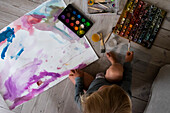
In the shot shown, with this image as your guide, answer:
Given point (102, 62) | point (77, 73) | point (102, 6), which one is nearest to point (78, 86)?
point (77, 73)

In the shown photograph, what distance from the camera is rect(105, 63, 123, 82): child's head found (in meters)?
0.73

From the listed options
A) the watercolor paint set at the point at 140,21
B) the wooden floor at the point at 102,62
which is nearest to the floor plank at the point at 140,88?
the wooden floor at the point at 102,62

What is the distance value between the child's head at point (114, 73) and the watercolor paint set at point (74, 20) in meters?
0.26

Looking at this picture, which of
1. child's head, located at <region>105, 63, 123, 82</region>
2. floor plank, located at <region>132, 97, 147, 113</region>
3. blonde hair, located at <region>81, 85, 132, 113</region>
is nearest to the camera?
blonde hair, located at <region>81, 85, 132, 113</region>

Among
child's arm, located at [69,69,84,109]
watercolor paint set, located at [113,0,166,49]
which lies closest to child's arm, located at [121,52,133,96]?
watercolor paint set, located at [113,0,166,49]

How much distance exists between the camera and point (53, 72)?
79 centimetres

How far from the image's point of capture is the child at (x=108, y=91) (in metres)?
0.56

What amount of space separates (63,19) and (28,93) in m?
0.48

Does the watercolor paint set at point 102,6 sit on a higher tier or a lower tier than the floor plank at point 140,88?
higher

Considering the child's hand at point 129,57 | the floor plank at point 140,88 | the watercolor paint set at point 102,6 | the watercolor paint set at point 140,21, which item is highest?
the watercolor paint set at point 102,6

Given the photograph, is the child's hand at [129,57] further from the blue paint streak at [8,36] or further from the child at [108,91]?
the blue paint streak at [8,36]

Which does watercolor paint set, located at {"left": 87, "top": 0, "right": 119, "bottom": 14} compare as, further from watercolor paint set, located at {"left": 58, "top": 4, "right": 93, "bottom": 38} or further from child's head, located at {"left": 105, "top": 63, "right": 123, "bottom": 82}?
child's head, located at {"left": 105, "top": 63, "right": 123, "bottom": 82}

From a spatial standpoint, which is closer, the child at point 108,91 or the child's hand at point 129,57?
the child at point 108,91

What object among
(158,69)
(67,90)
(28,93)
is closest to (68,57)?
(67,90)
